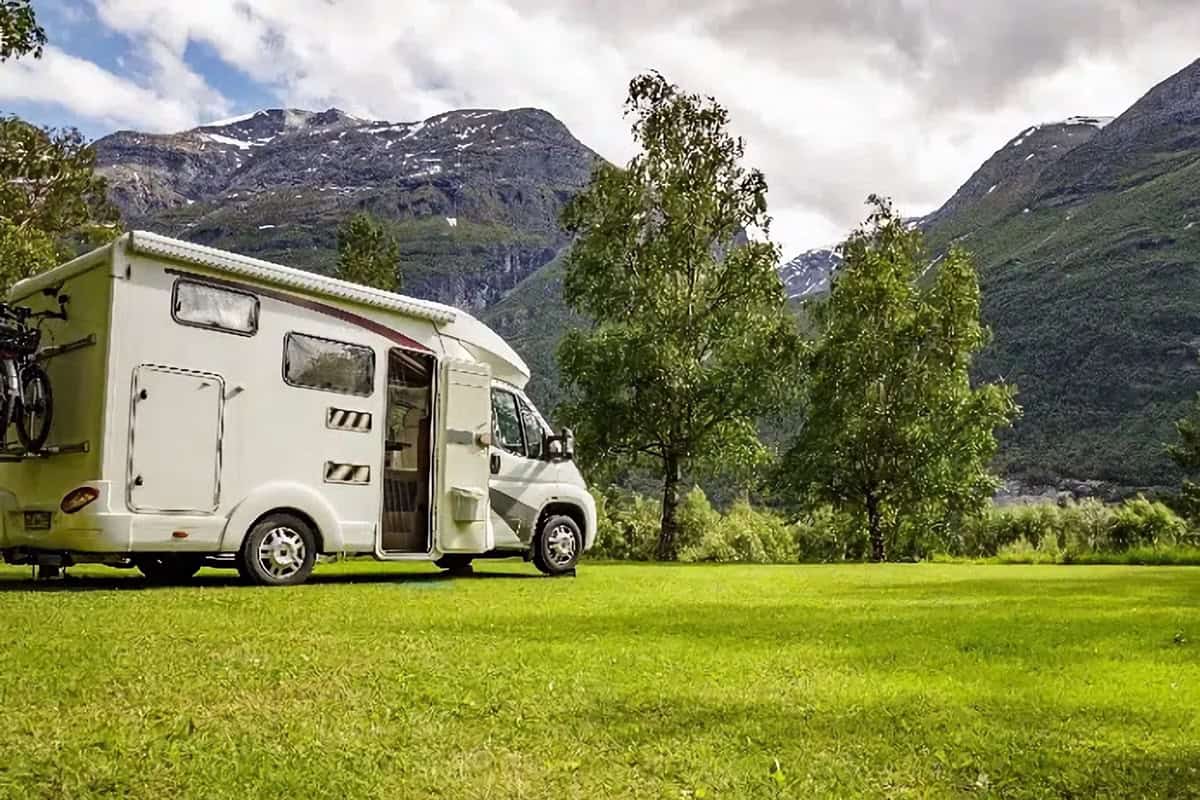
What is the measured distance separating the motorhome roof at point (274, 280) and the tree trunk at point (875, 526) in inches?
665

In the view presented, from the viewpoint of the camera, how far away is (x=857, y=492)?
28312mm

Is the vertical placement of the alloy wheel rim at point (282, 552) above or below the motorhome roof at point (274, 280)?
below

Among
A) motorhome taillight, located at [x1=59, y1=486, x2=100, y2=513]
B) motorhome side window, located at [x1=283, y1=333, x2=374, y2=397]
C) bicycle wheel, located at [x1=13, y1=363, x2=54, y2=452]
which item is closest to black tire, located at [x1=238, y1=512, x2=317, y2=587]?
motorhome side window, located at [x1=283, y1=333, x2=374, y2=397]

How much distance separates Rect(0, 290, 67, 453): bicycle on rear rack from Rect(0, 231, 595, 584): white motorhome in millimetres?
98

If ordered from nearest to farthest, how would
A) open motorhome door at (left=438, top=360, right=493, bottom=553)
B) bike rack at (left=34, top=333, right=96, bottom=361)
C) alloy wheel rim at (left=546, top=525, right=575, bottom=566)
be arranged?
bike rack at (left=34, top=333, right=96, bottom=361) → open motorhome door at (left=438, top=360, right=493, bottom=553) → alloy wheel rim at (left=546, top=525, right=575, bottom=566)

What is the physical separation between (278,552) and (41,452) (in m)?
2.35

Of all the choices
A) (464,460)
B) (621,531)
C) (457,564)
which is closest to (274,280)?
(464,460)

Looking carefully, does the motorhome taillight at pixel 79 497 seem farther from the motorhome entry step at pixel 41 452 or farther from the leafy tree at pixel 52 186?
the leafy tree at pixel 52 186

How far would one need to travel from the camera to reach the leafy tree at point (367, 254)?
120ft

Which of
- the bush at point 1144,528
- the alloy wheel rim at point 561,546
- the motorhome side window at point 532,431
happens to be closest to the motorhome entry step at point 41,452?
the motorhome side window at point 532,431

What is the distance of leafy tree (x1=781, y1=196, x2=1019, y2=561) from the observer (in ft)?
89.7

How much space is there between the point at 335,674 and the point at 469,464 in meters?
7.08

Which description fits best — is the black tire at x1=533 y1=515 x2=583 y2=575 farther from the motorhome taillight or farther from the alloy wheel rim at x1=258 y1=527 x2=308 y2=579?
the motorhome taillight

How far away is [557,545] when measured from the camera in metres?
13.4
